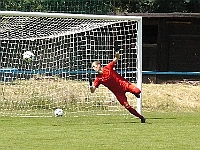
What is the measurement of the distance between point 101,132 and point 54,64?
7.04 m

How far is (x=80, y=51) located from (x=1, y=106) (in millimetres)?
2746

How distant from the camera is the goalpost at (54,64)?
1994 centimetres

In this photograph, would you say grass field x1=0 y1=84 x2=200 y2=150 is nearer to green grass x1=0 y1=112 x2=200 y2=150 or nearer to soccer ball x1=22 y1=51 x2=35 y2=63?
green grass x1=0 y1=112 x2=200 y2=150

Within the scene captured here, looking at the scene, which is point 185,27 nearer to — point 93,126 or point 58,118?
point 58,118

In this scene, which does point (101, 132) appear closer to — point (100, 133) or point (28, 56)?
point (100, 133)

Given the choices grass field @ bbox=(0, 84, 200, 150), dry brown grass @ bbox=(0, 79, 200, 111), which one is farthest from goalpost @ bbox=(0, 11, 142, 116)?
grass field @ bbox=(0, 84, 200, 150)

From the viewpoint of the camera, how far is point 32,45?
21.0m

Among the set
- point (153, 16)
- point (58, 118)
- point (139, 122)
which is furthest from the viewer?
point (153, 16)

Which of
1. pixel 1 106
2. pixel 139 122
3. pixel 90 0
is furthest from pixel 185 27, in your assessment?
pixel 139 122

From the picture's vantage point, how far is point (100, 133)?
44.6 ft

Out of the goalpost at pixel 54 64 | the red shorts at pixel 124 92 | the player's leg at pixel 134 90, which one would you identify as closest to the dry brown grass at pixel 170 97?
the goalpost at pixel 54 64

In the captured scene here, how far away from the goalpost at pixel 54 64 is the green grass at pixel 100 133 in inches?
75.6

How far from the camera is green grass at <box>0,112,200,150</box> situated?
1152 centimetres

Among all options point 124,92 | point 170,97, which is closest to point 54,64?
point 170,97
